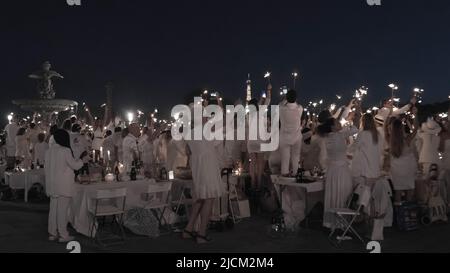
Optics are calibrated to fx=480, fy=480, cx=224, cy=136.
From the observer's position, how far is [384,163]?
32.4 feet

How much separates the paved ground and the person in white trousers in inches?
11.1

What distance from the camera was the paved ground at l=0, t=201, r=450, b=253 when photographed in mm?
7590

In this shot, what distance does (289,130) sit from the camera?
1020 cm

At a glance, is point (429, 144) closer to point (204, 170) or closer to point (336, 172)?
point (336, 172)

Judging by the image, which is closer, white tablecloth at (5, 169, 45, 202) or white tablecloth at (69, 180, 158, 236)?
white tablecloth at (69, 180, 158, 236)

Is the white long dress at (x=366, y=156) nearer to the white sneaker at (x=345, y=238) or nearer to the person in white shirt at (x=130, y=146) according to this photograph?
the white sneaker at (x=345, y=238)

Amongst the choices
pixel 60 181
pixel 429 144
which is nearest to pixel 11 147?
pixel 60 181

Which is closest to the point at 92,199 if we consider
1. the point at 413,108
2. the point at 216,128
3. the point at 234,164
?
the point at 216,128

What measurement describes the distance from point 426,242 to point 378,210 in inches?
38.2

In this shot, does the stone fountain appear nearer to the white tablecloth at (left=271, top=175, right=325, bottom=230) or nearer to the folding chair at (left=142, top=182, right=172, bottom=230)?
the folding chair at (left=142, top=182, right=172, bottom=230)

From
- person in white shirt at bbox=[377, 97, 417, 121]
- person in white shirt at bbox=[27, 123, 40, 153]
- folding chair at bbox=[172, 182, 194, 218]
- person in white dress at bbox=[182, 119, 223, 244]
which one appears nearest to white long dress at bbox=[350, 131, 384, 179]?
person in white dress at bbox=[182, 119, 223, 244]

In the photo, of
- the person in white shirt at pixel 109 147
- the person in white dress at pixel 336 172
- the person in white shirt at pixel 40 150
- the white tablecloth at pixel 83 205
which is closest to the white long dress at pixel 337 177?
the person in white dress at pixel 336 172

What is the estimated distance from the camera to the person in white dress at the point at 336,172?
843 cm

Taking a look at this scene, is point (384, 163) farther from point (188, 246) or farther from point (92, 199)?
point (92, 199)
